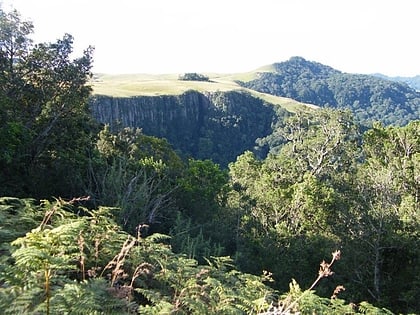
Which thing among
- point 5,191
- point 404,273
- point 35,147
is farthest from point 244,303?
point 404,273

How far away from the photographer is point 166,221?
14398 mm

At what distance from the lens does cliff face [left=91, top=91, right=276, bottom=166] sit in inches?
3999

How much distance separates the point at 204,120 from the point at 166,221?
109679mm

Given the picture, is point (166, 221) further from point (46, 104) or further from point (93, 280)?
point (93, 280)

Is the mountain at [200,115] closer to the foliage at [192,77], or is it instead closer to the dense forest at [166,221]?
the foliage at [192,77]

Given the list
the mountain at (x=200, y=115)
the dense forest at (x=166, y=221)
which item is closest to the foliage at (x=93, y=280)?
the dense forest at (x=166, y=221)

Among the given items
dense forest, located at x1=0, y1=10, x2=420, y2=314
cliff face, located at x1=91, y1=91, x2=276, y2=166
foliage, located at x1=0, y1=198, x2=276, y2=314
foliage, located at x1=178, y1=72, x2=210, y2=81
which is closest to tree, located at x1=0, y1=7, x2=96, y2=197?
dense forest, located at x1=0, y1=10, x2=420, y2=314

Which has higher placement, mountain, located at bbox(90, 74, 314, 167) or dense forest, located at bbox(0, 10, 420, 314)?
dense forest, located at bbox(0, 10, 420, 314)

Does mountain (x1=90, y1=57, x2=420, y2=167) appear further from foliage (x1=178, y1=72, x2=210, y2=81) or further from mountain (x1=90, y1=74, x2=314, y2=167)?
foliage (x1=178, y1=72, x2=210, y2=81)

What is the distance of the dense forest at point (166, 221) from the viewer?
5.13 metres

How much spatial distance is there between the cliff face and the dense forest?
76.1 metres

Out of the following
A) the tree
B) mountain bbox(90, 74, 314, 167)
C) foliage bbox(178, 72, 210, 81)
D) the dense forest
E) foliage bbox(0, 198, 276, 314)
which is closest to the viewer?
foliage bbox(0, 198, 276, 314)

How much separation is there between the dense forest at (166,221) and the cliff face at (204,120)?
2995 inches

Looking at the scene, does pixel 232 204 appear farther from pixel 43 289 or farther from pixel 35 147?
pixel 43 289
